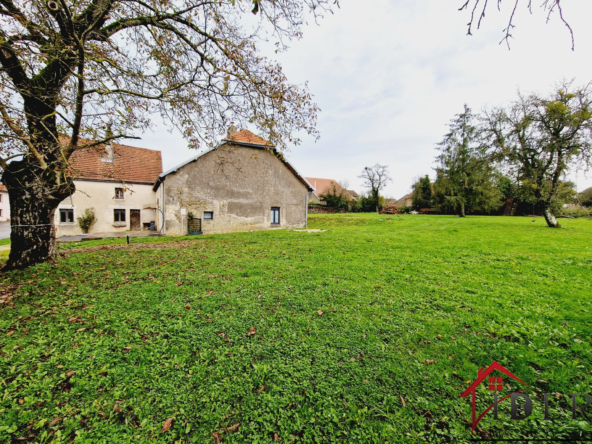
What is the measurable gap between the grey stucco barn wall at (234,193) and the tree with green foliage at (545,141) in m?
14.8

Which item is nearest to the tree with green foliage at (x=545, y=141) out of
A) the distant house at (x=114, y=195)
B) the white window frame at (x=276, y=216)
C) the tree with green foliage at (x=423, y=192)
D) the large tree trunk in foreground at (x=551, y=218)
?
the large tree trunk in foreground at (x=551, y=218)

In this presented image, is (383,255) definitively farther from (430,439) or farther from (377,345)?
(430,439)

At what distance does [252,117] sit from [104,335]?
5626 mm

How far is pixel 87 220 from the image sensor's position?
19609 millimetres

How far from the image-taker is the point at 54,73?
576 centimetres

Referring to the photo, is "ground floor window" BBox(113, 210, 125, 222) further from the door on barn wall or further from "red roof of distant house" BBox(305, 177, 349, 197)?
"red roof of distant house" BBox(305, 177, 349, 197)

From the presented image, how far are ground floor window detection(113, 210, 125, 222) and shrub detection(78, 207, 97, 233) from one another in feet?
4.59

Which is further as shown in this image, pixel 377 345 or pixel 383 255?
pixel 383 255

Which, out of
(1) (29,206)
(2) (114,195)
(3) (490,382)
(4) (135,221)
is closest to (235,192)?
(4) (135,221)

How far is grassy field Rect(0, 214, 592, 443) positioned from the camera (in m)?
2.13

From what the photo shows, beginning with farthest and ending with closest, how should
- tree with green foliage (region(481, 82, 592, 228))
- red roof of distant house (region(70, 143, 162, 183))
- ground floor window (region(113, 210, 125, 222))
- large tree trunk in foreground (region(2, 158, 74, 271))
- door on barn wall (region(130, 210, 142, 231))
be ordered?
door on barn wall (region(130, 210, 142, 231)) → ground floor window (region(113, 210, 125, 222)) → red roof of distant house (region(70, 143, 162, 183)) → tree with green foliage (region(481, 82, 592, 228)) → large tree trunk in foreground (region(2, 158, 74, 271))

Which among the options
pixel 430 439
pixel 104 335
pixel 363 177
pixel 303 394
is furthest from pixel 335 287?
pixel 363 177

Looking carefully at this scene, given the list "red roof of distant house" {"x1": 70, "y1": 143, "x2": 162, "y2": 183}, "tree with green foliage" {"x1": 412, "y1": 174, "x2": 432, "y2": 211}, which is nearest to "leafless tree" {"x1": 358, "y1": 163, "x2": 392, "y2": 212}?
"tree with green foliage" {"x1": 412, "y1": 174, "x2": 432, "y2": 211}

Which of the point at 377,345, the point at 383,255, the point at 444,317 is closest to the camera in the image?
the point at 377,345
